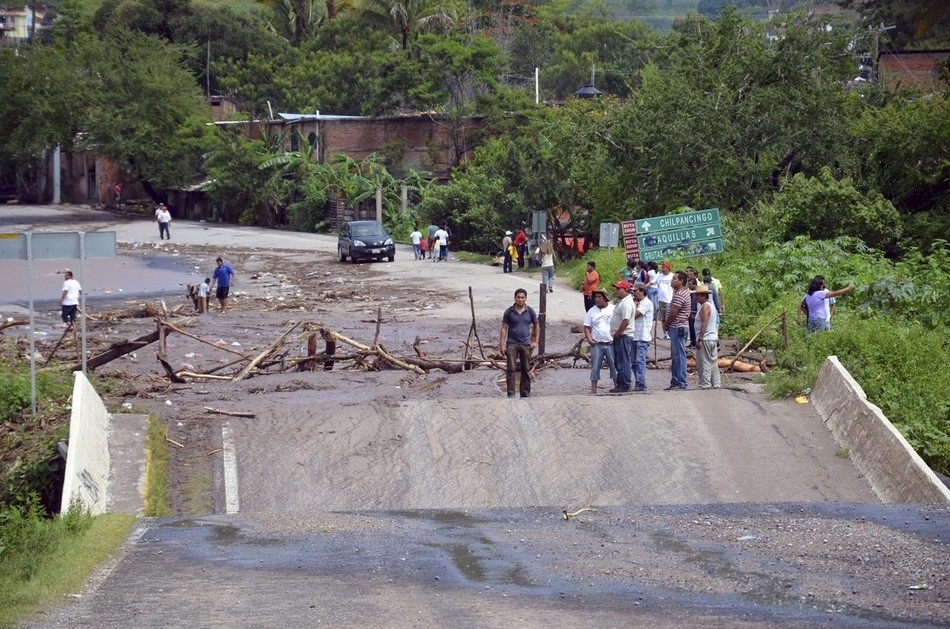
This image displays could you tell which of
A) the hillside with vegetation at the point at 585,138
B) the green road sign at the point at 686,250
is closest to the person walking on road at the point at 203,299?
the green road sign at the point at 686,250

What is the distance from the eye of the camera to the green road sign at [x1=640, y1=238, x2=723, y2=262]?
86.6 feet

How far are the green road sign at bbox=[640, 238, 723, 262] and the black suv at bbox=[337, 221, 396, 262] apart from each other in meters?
18.6

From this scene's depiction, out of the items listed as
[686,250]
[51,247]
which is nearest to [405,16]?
[686,250]

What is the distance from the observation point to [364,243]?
144 feet

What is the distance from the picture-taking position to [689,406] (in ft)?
50.7

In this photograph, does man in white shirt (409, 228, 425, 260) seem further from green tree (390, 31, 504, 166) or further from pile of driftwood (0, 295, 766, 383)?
pile of driftwood (0, 295, 766, 383)

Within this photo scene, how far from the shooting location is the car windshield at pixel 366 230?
44.4 meters

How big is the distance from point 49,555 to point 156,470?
425cm

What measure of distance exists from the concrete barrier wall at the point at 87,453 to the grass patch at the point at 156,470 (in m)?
0.46

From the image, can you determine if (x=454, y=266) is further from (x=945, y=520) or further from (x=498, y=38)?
(x=498, y=38)

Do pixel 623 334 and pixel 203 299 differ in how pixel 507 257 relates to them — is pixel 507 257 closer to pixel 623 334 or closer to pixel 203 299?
pixel 203 299

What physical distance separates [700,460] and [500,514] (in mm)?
3191

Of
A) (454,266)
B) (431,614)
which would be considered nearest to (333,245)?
(454,266)

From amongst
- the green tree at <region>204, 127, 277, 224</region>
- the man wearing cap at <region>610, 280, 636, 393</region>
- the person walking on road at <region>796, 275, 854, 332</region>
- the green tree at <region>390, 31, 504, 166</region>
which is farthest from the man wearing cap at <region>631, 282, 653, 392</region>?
the green tree at <region>204, 127, 277, 224</region>
